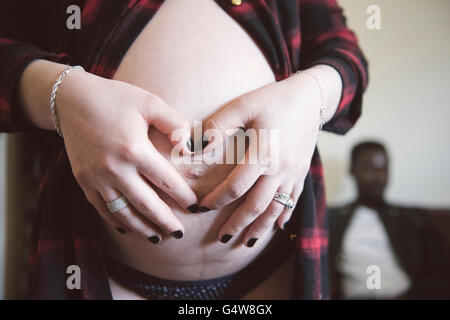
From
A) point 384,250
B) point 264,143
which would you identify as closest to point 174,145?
point 264,143

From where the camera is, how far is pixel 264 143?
0.42m

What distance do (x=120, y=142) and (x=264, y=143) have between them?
194mm

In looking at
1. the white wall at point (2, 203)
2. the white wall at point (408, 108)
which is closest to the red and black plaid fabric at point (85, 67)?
the white wall at point (2, 203)

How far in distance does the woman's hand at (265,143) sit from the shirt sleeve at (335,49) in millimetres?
157

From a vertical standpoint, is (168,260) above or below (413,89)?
below

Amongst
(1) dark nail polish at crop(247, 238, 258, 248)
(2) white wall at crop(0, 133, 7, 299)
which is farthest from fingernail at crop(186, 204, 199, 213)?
(2) white wall at crop(0, 133, 7, 299)

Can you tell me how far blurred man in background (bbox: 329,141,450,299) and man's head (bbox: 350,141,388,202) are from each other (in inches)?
3.1

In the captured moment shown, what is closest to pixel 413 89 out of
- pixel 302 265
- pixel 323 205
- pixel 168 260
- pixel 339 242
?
pixel 339 242

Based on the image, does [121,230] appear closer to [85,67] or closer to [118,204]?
[118,204]

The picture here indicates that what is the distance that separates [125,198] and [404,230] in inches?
82.7

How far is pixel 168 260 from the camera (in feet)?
1.64

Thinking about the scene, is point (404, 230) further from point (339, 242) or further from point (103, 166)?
point (103, 166)

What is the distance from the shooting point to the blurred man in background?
1.89 meters

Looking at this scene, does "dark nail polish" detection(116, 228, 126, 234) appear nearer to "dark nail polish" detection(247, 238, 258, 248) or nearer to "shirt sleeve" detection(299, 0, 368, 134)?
"dark nail polish" detection(247, 238, 258, 248)
